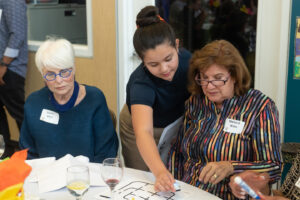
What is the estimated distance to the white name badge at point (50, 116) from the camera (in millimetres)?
2178

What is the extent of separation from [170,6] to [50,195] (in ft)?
8.92

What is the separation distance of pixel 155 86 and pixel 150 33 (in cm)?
32

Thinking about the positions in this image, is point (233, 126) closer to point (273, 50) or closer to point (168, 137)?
point (168, 137)

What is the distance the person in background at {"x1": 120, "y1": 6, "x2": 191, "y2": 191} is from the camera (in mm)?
1861

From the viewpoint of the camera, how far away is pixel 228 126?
1874 mm

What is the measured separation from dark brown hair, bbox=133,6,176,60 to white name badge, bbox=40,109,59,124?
0.61 meters

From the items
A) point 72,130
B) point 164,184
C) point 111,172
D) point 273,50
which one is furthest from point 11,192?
point 273,50

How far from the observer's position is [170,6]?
12.8 ft

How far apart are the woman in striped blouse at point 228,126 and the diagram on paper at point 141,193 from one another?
0.74ft

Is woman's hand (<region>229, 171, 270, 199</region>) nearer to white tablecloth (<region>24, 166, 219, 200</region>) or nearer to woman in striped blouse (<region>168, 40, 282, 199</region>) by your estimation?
woman in striped blouse (<region>168, 40, 282, 199</region>)

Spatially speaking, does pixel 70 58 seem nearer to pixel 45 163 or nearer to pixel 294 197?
pixel 45 163

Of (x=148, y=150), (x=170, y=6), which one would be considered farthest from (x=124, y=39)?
(x=148, y=150)

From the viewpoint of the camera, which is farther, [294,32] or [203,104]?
[294,32]

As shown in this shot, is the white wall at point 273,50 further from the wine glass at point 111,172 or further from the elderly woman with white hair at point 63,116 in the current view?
the wine glass at point 111,172
